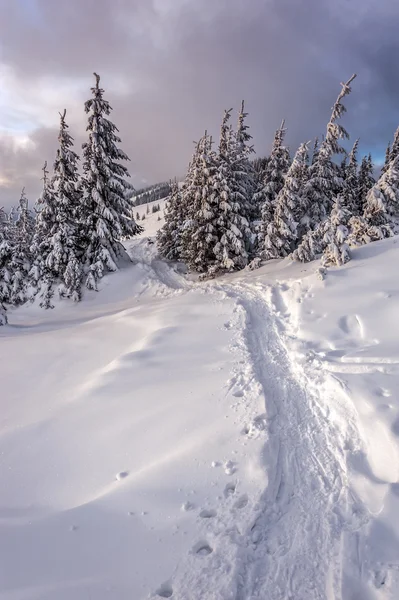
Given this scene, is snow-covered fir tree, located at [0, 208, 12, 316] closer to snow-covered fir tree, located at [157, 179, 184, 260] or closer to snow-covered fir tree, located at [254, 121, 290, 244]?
snow-covered fir tree, located at [157, 179, 184, 260]

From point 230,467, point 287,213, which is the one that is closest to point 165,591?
point 230,467

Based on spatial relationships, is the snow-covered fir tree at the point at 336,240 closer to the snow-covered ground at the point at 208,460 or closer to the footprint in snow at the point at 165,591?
the snow-covered ground at the point at 208,460

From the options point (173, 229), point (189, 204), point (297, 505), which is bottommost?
point (297, 505)

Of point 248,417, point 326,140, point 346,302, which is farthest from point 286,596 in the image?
point 326,140

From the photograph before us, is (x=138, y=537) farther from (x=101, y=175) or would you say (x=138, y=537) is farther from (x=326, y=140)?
(x=326, y=140)

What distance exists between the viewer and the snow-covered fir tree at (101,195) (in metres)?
20.3

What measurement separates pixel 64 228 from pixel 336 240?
1646cm

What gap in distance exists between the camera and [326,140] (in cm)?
2158

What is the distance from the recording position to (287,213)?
20.8 m

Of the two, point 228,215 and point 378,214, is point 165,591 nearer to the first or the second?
point 378,214

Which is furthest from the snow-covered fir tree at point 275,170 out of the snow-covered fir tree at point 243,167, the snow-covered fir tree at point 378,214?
the snow-covered fir tree at point 378,214

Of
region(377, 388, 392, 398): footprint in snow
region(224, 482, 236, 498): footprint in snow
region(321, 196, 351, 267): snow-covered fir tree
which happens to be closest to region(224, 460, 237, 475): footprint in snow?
region(224, 482, 236, 498): footprint in snow

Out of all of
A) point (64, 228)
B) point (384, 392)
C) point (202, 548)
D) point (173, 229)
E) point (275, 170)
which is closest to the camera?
point (202, 548)

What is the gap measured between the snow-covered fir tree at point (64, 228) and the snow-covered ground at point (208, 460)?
9.33 m
